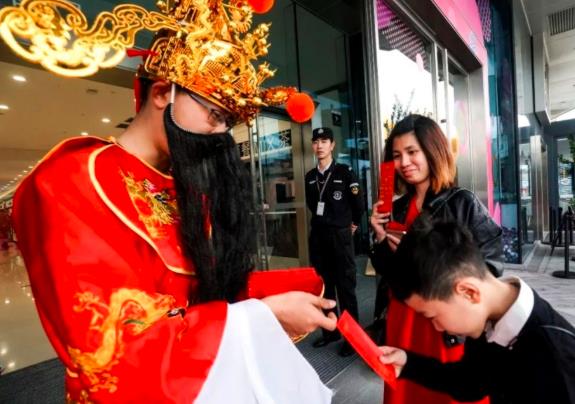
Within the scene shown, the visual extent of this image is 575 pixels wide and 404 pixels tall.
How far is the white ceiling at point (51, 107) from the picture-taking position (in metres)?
4.35

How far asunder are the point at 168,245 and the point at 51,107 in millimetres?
6387

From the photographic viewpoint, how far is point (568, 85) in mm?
8719

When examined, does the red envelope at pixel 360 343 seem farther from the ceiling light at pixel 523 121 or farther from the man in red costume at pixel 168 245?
the ceiling light at pixel 523 121

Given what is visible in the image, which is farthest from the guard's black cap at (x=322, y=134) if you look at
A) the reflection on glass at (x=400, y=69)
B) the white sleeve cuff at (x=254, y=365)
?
the white sleeve cuff at (x=254, y=365)

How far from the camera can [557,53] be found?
280 inches

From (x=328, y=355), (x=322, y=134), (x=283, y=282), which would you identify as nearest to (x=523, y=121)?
(x=322, y=134)

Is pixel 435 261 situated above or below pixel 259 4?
below

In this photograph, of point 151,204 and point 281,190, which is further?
point 281,190

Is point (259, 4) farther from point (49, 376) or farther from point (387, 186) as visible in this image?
point (49, 376)

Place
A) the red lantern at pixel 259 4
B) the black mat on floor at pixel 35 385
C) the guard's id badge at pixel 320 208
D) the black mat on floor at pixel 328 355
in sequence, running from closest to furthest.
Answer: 1. the red lantern at pixel 259 4
2. the black mat on floor at pixel 35 385
3. the black mat on floor at pixel 328 355
4. the guard's id badge at pixel 320 208

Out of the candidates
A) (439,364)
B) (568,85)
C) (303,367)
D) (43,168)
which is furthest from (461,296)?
(568,85)

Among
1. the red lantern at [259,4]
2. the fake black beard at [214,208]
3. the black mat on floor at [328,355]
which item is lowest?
the black mat on floor at [328,355]

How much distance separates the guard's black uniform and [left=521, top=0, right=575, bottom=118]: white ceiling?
16.7 feet

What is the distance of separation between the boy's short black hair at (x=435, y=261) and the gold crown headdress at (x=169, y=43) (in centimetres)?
58
